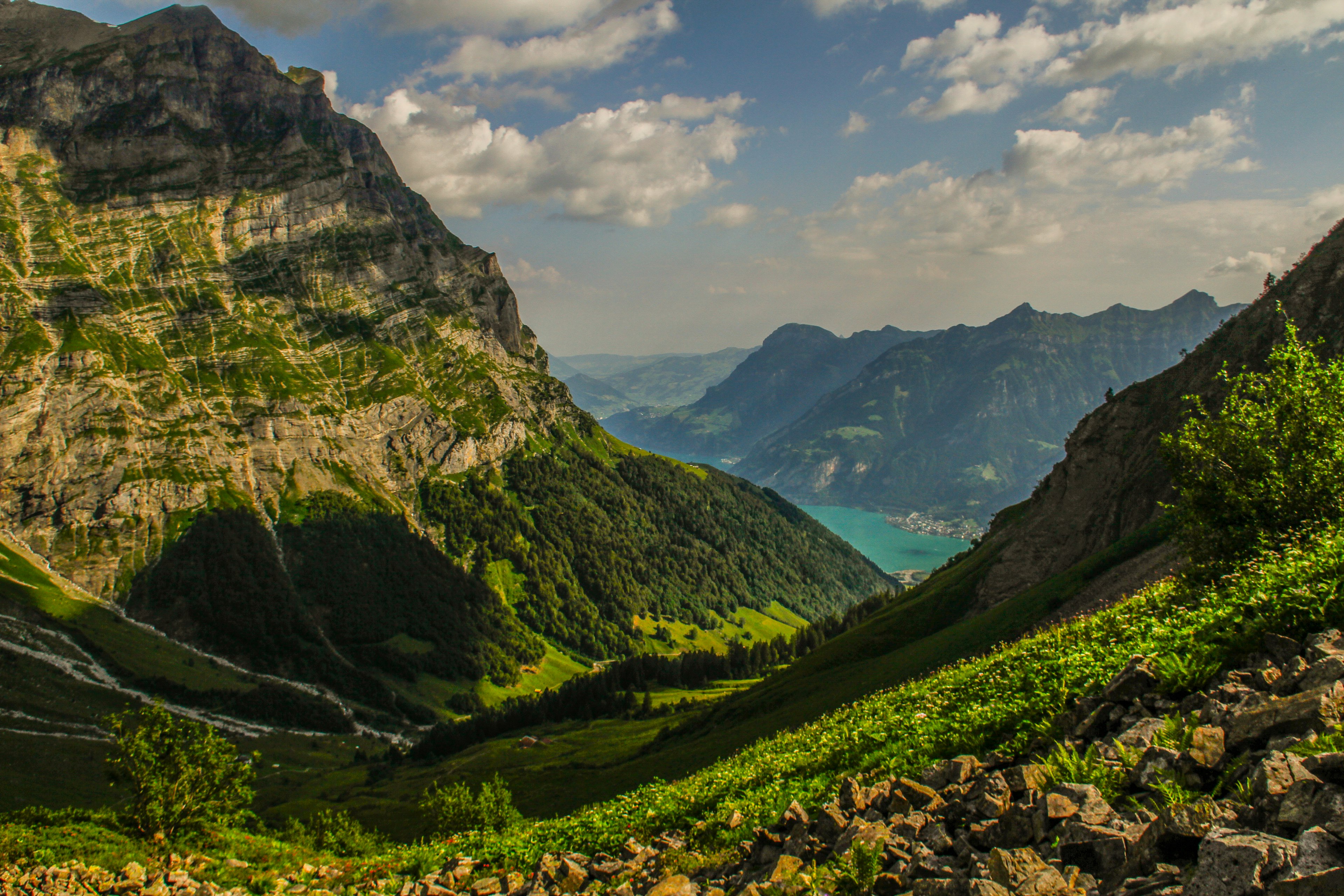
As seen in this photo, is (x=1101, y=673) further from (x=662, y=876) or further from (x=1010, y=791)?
(x=662, y=876)

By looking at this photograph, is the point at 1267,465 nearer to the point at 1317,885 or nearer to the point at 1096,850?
the point at 1096,850

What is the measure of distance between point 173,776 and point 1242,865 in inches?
2324

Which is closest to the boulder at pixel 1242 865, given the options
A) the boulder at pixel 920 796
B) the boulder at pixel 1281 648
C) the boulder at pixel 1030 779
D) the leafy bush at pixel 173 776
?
the boulder at pixel 1030 779

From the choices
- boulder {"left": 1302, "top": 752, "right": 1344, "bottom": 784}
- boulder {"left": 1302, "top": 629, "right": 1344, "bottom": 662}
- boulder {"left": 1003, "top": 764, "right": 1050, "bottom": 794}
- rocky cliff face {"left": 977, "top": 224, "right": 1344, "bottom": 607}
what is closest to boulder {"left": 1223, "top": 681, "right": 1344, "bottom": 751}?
boulder {"left": 1302, "top": 752, "right": 1344, "bottom": 784}

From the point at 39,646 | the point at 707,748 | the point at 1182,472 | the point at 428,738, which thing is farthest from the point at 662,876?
the point at 39,646

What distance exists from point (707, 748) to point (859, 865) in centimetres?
6541

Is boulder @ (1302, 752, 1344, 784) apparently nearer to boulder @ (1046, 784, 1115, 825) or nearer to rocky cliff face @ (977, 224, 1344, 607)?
boulder @ (1046, 784, 1115, 825)

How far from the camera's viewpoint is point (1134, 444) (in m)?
85.0

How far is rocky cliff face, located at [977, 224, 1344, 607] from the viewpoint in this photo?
69.9 m

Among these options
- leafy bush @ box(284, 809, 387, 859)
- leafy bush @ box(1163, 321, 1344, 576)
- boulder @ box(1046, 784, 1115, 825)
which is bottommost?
leafy bush @ box(284, 809, 387, 859)

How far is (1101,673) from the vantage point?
42.5ft

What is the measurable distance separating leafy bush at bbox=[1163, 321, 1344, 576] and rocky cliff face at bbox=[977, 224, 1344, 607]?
5144 cm

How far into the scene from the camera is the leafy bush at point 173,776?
42.6 meters

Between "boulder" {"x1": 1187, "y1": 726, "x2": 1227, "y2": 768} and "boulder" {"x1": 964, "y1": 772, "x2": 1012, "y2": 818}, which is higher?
"boulder" {"x1": 1187, "y1": 726, "x2": 1227, "y2": 768}
